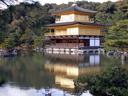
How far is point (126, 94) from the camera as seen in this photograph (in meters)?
5.64

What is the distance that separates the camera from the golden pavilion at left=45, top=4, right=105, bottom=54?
96.9 feet

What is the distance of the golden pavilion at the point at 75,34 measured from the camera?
1163 inches

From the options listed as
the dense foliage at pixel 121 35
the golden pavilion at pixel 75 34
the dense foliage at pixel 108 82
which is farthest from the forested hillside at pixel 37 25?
the dense foliage at pixel 108 82

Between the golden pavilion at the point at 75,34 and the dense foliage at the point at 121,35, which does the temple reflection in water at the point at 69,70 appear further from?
the golden pavilion at the point at 75,34

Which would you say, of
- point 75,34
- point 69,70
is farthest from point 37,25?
point 69,70

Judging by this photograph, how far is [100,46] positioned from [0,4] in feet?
86.4

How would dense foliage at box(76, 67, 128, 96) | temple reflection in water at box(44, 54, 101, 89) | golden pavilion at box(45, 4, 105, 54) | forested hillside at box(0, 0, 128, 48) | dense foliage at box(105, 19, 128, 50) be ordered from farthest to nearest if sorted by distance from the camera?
golden pavilion at box(45, 4, 105, 54) < forested hillside at box(0, 0, 128, 48) < dense foliage at box(105, 19, 128, 50) < temple reflection in water at box(44, 54, 101, 89) < dense foliage at box(76, 67, 128, 96)

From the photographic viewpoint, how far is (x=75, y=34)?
97.9 feet

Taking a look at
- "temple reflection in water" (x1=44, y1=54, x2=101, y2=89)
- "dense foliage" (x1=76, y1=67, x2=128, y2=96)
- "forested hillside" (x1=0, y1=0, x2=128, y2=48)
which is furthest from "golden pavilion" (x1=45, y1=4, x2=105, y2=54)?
"dense foliage" (x1=76, y1=67, x2=128, y2=96)

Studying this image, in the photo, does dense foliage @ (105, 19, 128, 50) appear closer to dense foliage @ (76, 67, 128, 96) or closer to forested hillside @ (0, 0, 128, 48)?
forested hillside @ (0, 0, 128, 48)

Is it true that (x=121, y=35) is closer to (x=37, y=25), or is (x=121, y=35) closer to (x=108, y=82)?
(x=108, y=82)

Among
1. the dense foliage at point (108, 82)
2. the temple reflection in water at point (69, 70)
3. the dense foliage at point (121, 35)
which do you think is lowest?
the temple reflection in water at point (69, 70)

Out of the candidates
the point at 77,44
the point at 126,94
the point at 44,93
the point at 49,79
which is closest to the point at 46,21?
the point at 77,44

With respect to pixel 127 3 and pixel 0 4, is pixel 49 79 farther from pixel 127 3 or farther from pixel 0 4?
pixel 0 4
